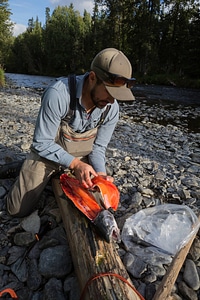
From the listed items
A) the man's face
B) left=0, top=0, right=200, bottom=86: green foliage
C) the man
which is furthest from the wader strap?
left=0, top=0, right=200, bottom=86: green foliage

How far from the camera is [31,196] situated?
9.71 feet

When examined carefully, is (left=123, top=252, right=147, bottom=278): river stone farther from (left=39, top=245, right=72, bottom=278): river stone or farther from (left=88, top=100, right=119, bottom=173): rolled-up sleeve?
(left=88, top=100, right=119, bottom=173): rolled-up sleeve

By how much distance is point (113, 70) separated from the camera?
2303 millimetres

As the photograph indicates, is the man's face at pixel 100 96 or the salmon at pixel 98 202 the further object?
the man's face at pixel 100 96

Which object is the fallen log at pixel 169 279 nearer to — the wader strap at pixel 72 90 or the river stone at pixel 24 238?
the river stone at pixel 24 238

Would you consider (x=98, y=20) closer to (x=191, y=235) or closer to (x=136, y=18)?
(x=136, y=18)

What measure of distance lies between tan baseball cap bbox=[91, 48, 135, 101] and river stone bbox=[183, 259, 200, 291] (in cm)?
180

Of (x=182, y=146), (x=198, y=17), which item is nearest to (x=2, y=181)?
(x=182, y=146)

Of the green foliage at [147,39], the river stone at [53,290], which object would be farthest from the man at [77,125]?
the green foliage at [147,39]

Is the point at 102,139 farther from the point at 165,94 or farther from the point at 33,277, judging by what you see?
the point at 165,94

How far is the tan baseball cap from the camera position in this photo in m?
2.31

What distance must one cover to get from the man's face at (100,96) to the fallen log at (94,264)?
1.13 metres

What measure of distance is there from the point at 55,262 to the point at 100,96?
173cm

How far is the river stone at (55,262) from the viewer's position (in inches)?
90.3
